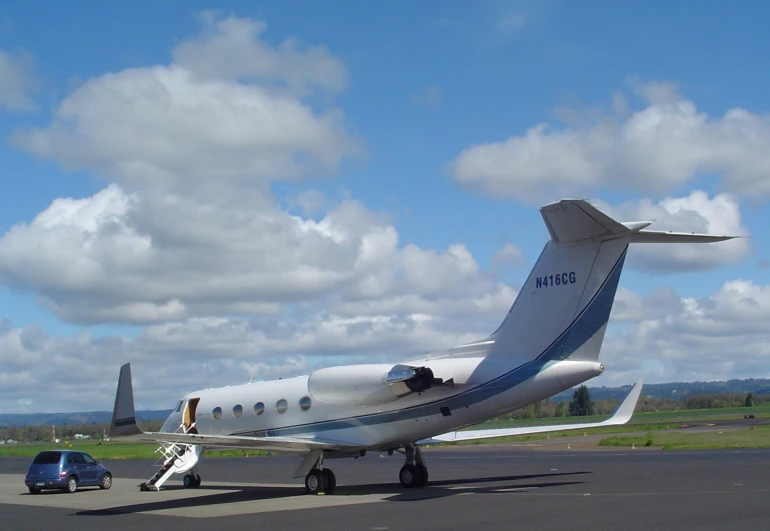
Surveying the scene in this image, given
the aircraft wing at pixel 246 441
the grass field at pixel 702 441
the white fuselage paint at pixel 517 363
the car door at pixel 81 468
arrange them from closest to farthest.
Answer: the white fuselage paint at pixel 517 363
the aircraft wing at pixel 246 441
the car door at pixel 81 468
the grass field at pixel 702 441

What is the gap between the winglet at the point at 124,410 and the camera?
1883cm

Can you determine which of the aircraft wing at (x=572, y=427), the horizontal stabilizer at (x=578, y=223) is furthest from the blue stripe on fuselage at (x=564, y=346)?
the aircraft wing at (x=572, y=427)

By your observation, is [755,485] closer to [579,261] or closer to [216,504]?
[579,261]

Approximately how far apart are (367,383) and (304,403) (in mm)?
2963

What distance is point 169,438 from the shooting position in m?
19.9

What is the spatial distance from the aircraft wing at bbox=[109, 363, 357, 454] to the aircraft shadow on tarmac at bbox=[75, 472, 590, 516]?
1407mm

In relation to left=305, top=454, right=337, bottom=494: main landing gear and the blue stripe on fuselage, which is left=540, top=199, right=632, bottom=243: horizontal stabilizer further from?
left=305, top=454, right=337, bottom=494: main landing gear

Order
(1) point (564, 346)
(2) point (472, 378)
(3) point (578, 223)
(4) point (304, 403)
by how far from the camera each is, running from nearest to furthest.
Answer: (3) point (578, 223), (1) point (564, 346), (2) point (472, 378), (4) point (304, 403)

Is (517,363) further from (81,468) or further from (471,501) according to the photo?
(81,468)

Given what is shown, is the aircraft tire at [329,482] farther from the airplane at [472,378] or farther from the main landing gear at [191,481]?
the main landing gear at [191,481]

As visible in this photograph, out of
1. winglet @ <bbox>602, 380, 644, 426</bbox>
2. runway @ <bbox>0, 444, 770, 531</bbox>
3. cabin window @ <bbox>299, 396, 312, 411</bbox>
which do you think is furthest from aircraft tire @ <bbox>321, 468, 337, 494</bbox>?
Result: winglet @ <bbox>602, 380, 644, 426</bbox>

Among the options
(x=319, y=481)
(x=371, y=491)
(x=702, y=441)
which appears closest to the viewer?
(x=319, y=481)

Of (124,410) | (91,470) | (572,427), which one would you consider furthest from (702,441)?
(124,410)

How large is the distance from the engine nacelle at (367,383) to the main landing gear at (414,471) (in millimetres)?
1997
